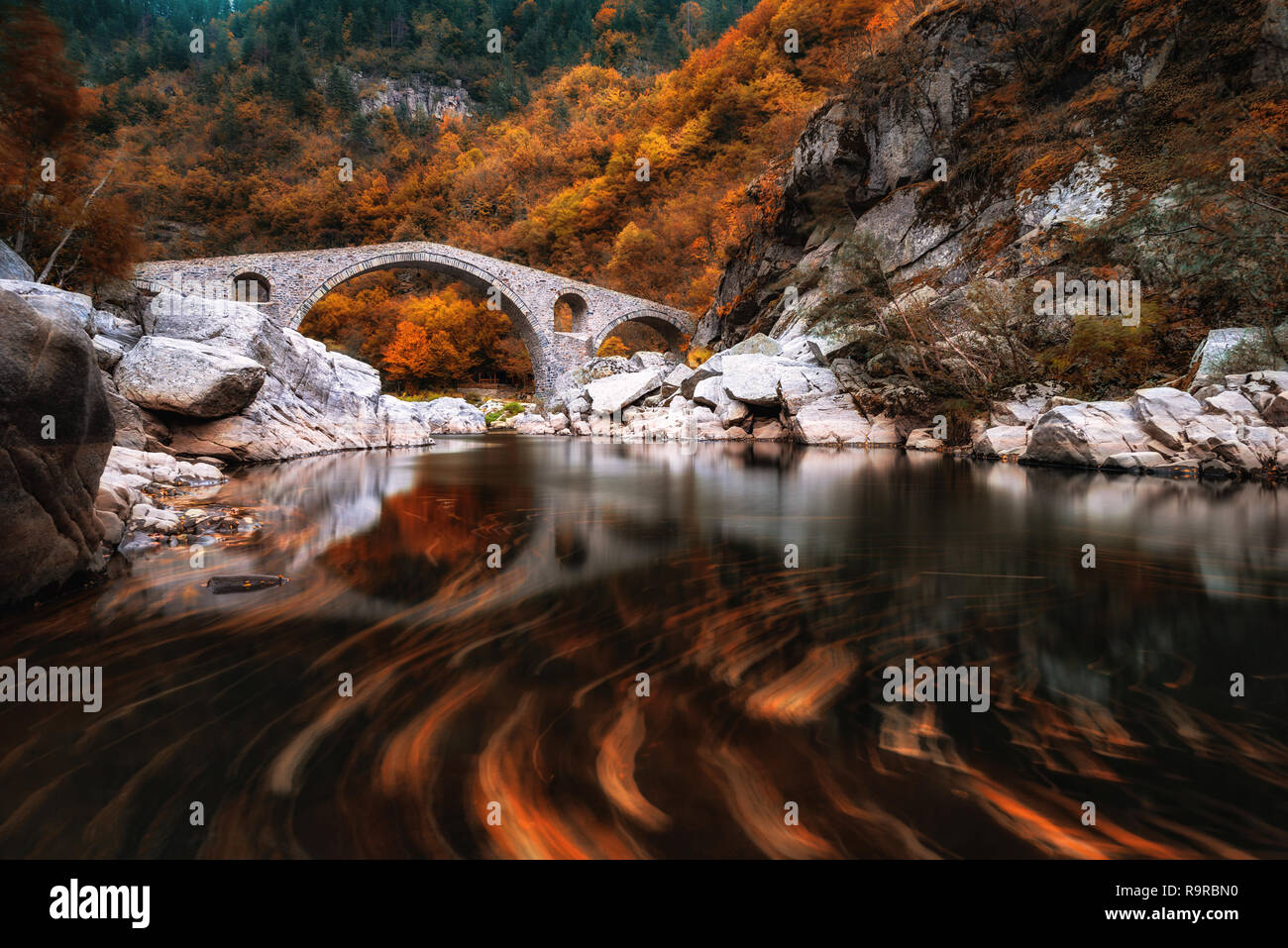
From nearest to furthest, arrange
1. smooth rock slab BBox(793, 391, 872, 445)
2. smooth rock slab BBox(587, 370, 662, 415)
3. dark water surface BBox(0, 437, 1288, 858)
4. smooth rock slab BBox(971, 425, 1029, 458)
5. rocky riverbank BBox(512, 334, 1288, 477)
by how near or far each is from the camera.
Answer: dark water surface BBox(0, 437, 1288, 858) < rocky riverbank BBox(512, 334, 1288, 477) < smooth rock slab BBox(971, 425, 1029, 458) < smooth rock slab BBox(793, 391, 872, 445) < smooth rock slab BBox(587, 370, 662, 415)

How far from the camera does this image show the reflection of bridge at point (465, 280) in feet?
98.8

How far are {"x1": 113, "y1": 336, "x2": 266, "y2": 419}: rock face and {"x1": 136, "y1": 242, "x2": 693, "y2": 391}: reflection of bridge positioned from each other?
23.9 m

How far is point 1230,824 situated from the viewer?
1324 millimetres

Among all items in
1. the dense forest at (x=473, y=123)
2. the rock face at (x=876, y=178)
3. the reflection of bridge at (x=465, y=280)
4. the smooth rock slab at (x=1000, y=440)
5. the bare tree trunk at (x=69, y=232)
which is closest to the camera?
the bare tree trunk at (x=69, y=232)

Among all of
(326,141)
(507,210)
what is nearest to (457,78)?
(326,141)

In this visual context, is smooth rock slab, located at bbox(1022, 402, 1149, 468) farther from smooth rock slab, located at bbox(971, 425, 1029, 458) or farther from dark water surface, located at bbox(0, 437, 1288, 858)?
dark water surface, located at bbox(0, 437, 1288, 858)

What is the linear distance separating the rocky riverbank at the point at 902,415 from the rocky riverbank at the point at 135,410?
27.5 ft

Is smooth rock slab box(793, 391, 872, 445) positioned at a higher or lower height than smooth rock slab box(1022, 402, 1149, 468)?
higher

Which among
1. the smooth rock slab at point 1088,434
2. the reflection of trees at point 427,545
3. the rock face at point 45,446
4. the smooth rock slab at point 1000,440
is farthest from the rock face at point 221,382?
the smooth rock slab at point 1000,440

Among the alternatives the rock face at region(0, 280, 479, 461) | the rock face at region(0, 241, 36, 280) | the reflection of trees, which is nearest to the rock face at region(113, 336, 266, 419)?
the rock face at region(0, 280, 479, 461)

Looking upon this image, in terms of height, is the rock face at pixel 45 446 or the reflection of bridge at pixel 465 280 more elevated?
the reflection of bridge at pixel 465 280

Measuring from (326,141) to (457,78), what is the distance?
1086 inches

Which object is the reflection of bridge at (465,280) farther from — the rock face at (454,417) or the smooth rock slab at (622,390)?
the smooth rock slab at (622,390)

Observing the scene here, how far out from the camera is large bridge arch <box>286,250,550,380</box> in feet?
106
